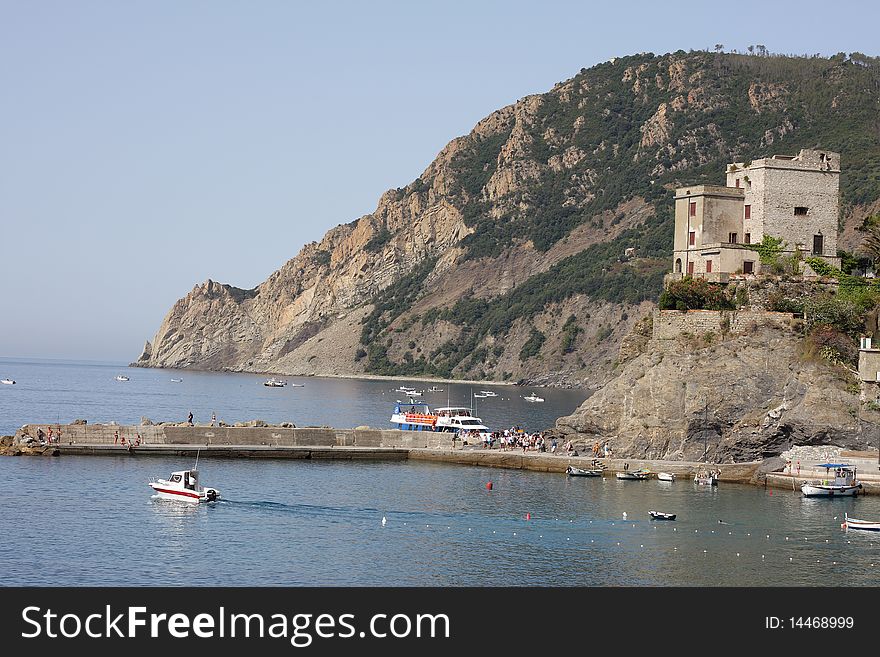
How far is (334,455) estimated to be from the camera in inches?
3465

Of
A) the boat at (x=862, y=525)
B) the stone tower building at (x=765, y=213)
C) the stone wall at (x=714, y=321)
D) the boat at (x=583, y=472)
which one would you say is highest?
the stone tower building at (x=765, y=213)

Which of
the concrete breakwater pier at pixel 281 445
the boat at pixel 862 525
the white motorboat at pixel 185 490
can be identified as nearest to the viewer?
the boat at pixel 862 525

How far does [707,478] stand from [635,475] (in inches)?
165

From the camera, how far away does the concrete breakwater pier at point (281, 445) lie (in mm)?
84188

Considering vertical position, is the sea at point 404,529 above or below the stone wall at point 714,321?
below

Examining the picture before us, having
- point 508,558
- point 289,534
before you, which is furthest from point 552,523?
point 289,534

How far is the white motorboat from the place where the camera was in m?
65.9

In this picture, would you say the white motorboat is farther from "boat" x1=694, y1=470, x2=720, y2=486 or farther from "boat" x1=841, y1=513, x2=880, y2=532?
"boat" x1=841, y1=513, x2=880, y2=532

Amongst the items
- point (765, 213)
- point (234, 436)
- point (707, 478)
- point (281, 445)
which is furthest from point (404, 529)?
point (765, 213)

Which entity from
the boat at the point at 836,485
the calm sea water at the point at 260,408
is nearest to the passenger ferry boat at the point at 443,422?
the calm sea water at the point at 260,408

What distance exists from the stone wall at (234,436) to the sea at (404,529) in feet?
9.74

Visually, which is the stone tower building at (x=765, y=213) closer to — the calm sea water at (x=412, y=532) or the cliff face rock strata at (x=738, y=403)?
the cliff face rock strata at (x=738, y=403)

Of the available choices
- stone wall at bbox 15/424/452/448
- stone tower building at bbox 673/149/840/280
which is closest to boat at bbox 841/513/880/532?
stone tower building at bbox 673/149/840/280
